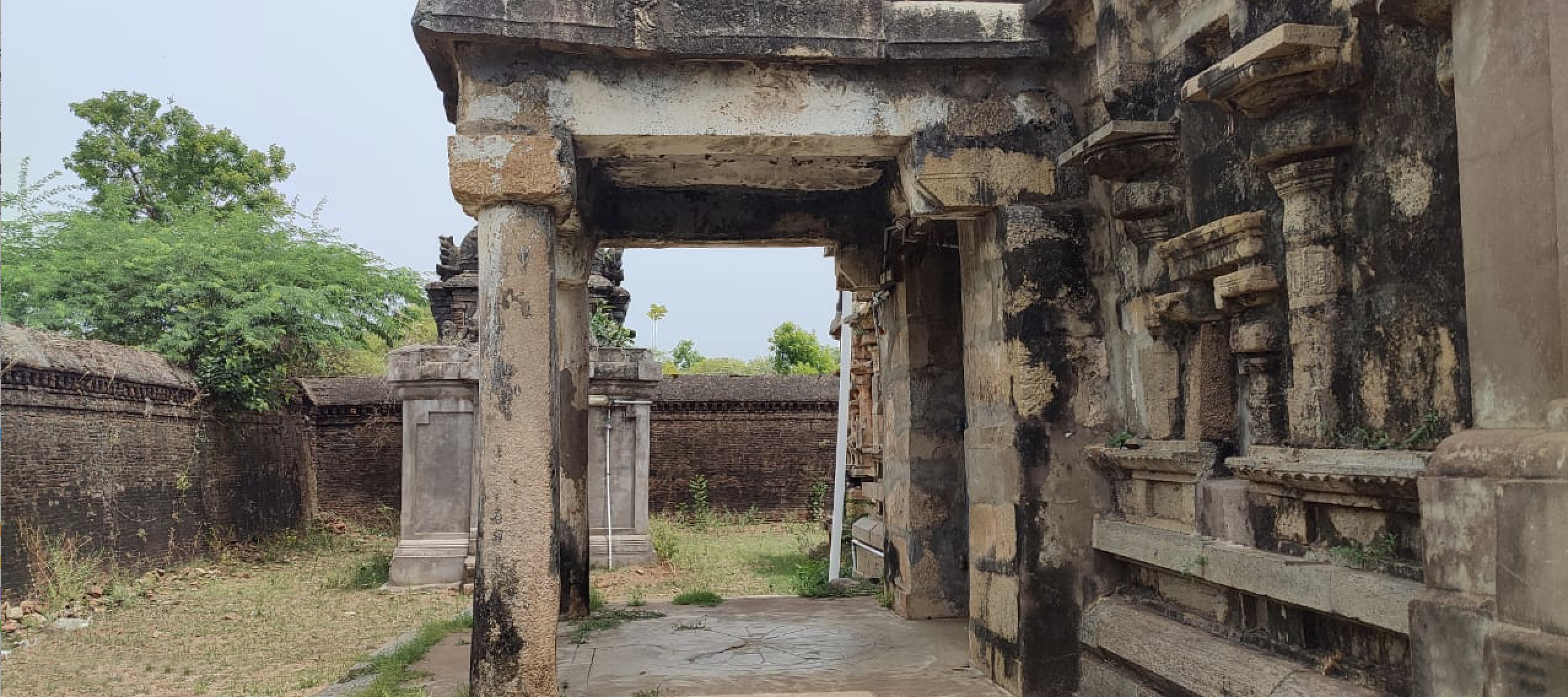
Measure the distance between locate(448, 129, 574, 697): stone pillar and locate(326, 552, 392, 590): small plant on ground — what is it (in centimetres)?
754

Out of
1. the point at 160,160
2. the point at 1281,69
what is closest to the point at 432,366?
the point at 1281,69

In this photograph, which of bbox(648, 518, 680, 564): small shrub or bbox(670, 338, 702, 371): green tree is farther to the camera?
bbox(670, 338, 702, 371): green tree

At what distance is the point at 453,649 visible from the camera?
7.57 meters

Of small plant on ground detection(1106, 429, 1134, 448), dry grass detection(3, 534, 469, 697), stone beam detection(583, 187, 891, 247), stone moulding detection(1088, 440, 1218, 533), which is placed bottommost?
dry grass detection(3, 534, 469, 697)

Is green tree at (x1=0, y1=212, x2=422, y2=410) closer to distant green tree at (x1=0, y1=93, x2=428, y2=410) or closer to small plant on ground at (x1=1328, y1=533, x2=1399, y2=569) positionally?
distant green tree at (x1=0, y1=93, x2=428, y2=410)

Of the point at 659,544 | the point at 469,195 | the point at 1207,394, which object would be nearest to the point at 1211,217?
the point at 1207,394

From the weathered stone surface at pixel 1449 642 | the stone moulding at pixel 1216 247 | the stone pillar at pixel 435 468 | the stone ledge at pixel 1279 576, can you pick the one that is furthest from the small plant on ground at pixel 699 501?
the weathered stone surface at pixel 1449 642

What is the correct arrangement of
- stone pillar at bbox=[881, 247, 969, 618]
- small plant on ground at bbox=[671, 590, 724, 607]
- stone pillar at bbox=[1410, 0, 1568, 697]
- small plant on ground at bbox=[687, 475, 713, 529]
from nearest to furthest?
stone pillar at bbox=[1410, 0, 1568, 697] < stone pillar at bbox=[881, 247, 969, 618] < small plant on ground at bbox=[671, 590, 724, 607] < small plant on ground at bbox=[687, 475, 713, 529]

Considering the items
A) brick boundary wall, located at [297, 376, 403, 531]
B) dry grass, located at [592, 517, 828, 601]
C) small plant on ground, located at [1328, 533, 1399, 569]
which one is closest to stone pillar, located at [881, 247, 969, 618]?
dry grass, located at [592, 517, 828, 601]

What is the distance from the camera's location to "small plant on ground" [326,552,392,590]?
12.5 m

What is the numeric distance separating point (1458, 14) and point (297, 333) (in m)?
15.1

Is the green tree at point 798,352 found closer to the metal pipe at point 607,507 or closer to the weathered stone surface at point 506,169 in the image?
the metal pipe at point 607,507

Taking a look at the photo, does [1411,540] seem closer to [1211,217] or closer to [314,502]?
[1211,217]

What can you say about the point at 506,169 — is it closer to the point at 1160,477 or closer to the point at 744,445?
the point at 1160,477
